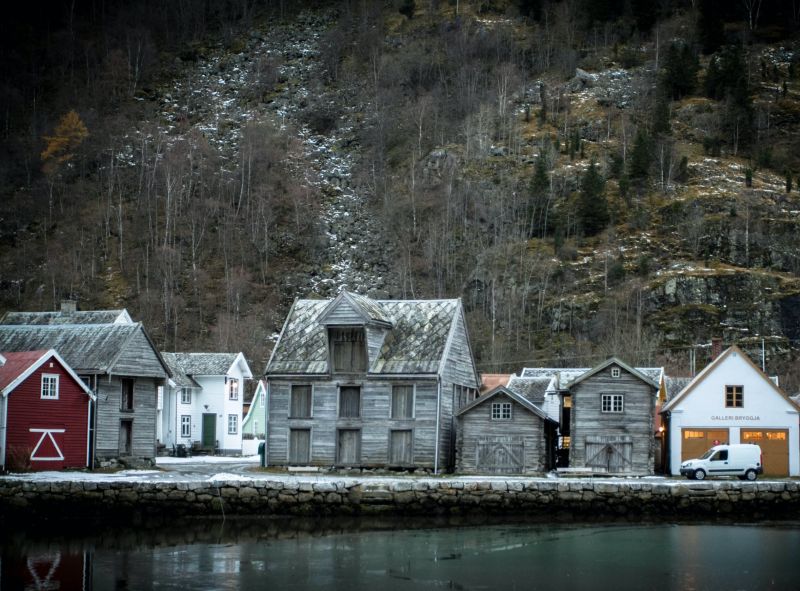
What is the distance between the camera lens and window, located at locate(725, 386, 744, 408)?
2186 inches

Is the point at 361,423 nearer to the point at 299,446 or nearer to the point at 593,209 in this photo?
the point at 299,446

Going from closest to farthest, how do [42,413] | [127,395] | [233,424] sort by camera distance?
[42,413]
[127,395]
[233,424]

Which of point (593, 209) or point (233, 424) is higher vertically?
point (593, 209)

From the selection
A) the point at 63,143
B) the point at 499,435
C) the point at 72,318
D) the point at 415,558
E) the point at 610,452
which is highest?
the point at 63,143

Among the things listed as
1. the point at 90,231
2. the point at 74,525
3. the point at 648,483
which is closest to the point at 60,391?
the point at 74,525

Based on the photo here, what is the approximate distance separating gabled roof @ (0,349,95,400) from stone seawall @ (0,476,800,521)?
604cm

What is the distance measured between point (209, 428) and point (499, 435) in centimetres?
2751

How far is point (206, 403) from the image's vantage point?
2972 inches

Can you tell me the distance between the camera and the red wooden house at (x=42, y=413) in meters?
48.9

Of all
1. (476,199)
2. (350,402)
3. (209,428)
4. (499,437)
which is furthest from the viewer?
(476,199)

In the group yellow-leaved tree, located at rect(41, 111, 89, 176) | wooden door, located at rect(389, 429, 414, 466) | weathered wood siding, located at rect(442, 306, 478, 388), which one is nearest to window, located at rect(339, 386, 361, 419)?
wooden door, located at rect(389, 429, 414, 466)

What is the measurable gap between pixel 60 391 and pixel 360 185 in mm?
112493

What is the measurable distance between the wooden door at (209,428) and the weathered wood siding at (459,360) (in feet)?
74.6

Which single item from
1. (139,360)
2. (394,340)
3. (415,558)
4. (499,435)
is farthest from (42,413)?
(415,558)
